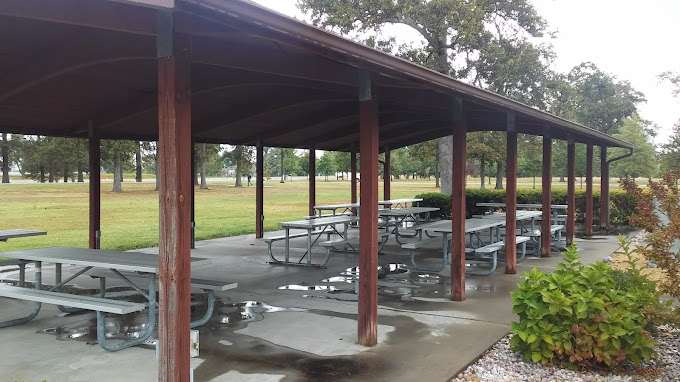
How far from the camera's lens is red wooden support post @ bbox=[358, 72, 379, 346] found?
17.1ft

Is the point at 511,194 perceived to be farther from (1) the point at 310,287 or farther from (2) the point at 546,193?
(1) the point at 310,287

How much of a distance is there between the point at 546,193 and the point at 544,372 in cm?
676

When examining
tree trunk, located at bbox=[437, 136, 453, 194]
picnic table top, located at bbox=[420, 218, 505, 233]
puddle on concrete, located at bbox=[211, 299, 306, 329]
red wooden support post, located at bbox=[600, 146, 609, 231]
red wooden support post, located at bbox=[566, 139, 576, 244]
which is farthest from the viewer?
tree trunk, located at bbox=[437, 136, 453, 194]

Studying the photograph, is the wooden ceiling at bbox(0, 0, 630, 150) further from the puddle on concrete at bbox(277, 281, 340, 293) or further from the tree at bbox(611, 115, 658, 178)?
the tree at bbox(611, 115, 658, 178)

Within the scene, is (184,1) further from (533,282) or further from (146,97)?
(146,97)

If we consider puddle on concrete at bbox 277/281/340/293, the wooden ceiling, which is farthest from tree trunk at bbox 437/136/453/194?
puddle on concrete at bbox 277/281/340/293

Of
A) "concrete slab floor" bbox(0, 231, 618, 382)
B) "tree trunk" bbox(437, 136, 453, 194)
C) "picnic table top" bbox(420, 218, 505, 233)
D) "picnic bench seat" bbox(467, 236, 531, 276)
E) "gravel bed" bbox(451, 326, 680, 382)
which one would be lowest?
"gravel bed" bbox(451, 326, 680, 382)

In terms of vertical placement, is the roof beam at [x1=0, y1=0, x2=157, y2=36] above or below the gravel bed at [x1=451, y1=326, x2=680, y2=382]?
above

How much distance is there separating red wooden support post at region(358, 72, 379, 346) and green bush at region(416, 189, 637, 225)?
13726mm

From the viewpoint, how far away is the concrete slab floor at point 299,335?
4512mm

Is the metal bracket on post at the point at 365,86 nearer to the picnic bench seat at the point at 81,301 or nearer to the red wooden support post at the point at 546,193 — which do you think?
the picnic bench seat at the point at 81,301

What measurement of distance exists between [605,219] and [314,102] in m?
11.1

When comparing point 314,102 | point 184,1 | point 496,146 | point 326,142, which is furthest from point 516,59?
point 184,1

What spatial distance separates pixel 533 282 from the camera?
→ 490cm
